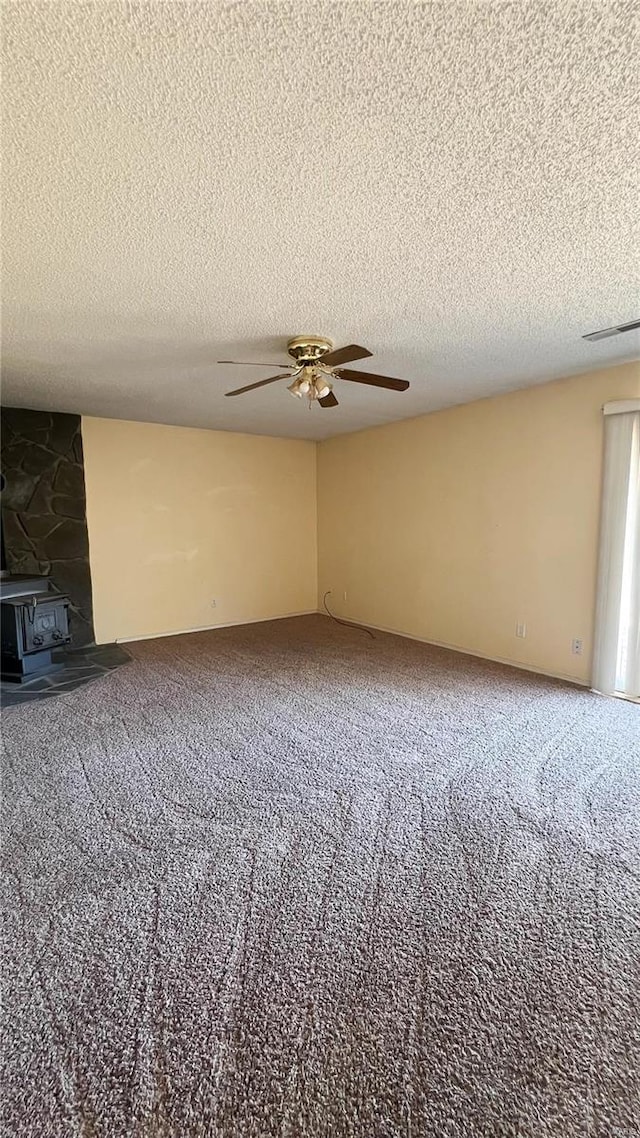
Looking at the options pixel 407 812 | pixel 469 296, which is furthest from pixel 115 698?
pixel 469 296

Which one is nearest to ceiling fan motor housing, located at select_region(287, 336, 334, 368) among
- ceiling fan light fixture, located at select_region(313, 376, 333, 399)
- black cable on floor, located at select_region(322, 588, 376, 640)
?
ceiling fan light fixture, located at select_region(313, 376, 333, 399)

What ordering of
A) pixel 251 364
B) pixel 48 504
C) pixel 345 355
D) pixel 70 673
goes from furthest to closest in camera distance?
pixel 48 504 → pixel 70 673 → pixel 251 364 → pixel 345 355

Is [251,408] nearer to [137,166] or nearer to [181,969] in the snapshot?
[137,166]

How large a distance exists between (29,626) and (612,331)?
15.3 ft

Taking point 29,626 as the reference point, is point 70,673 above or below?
below

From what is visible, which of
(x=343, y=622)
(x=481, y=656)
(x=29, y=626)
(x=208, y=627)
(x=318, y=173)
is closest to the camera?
(x=318, y=173)

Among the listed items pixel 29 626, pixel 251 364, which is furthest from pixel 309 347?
pixel 29 626

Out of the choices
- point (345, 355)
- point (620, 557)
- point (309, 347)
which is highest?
point (309, 347)

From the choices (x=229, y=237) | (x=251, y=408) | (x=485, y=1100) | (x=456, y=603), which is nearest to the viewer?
(x=485, y=1100)

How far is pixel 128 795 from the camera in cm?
237

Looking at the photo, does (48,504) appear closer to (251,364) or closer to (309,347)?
(251,364)

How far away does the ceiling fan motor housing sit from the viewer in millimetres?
Result: 2838

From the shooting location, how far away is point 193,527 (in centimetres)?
566

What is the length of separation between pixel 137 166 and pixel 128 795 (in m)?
2.53
